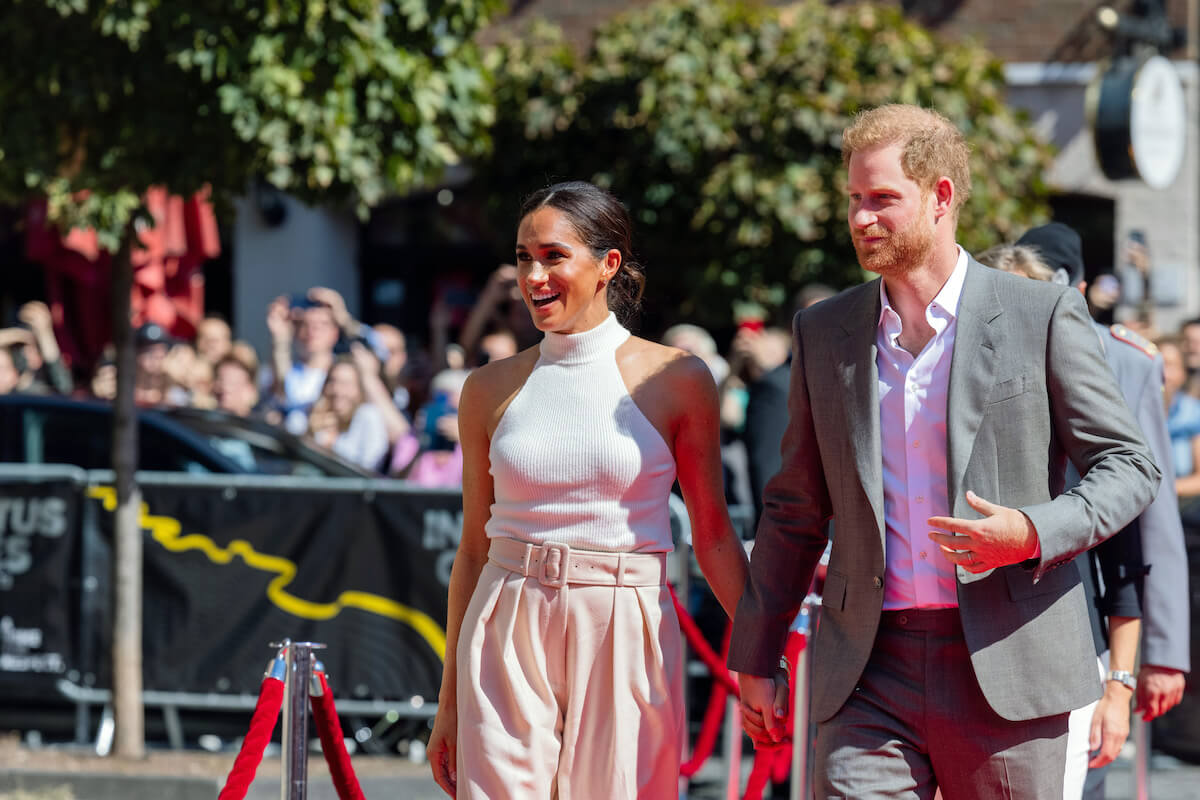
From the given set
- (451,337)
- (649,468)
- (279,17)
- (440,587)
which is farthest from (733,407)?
(451,337)

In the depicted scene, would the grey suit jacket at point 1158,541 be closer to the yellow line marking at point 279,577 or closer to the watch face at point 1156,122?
the yellow line marking at point 279,577

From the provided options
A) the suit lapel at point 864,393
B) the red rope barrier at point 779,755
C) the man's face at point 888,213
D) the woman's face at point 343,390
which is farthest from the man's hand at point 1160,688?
the woman's face at point 343,390

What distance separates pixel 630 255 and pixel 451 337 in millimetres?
11728

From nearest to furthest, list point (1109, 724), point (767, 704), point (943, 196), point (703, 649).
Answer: point (943, 196) < point (767, 704) < point (1109, 724) < point (703, 649)

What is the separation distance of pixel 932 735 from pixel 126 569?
518 cm

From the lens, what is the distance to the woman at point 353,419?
9.48 m

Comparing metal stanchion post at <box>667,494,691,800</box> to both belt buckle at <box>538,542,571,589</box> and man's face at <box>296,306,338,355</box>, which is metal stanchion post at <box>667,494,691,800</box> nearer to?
belt buckle at <box>538,542,571,589</box>

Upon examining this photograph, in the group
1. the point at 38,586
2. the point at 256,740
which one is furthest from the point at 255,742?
the point at 38,586

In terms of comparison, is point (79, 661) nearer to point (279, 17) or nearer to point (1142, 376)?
point (279, 17)

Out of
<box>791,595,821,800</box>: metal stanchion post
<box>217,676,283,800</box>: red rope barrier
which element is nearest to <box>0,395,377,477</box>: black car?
<box>791,595,821,800</box>: metal stanchion post

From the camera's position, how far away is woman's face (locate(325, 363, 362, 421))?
31.0 ft

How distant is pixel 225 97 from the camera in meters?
6.65

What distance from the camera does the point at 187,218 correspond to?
1165 centimetres

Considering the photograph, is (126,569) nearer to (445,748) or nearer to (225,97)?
(225,97)
